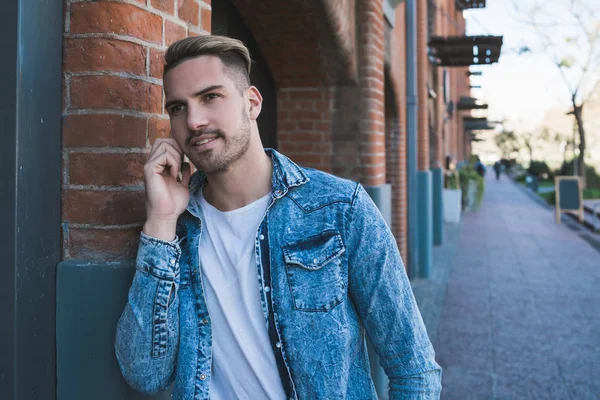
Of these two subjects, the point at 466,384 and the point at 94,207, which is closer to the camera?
the point at 94,207

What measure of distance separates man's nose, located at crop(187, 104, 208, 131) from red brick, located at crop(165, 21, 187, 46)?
45 centimetres

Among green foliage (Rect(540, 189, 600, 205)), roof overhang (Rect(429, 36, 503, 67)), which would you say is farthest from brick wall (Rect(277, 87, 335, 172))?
green foliage (Rect(540, 189, 600, 205))

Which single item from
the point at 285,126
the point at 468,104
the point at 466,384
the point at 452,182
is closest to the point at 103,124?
the point at 285,126

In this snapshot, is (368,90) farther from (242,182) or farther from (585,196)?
(585,196)

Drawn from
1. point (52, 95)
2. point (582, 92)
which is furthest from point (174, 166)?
point (582, 92)

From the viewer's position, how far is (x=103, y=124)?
1.83 metres

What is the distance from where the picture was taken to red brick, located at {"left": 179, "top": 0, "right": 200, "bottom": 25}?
2.14m

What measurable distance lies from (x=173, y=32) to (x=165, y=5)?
97mm

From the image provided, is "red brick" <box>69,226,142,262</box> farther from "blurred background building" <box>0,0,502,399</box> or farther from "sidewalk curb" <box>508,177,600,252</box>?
"sidewalk curb" <box>508,177,600,252</box>

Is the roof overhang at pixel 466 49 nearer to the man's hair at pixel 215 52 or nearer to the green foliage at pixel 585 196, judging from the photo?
the man's hair at pixel 215 52

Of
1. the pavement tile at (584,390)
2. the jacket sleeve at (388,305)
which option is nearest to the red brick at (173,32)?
the jacket sleeve at (388,305)

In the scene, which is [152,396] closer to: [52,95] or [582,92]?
[52,95]

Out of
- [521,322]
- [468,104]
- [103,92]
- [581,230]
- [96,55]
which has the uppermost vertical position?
[468,104]

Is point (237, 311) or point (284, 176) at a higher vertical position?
point (284, 176)
